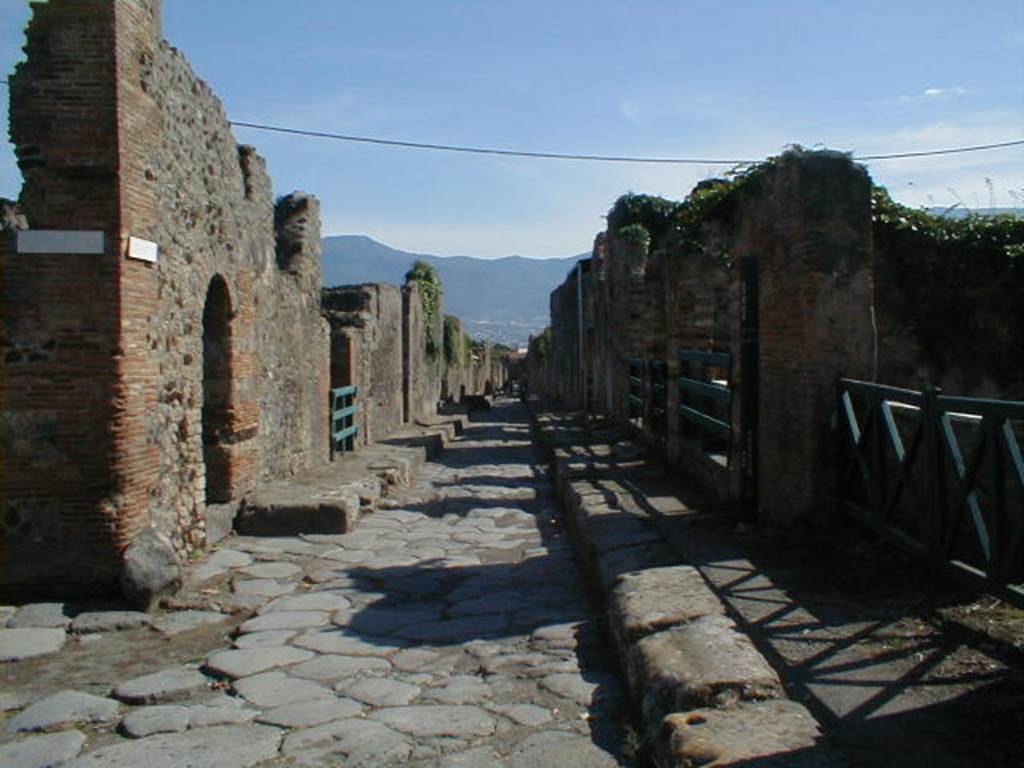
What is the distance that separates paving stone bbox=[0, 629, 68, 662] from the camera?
17.5ft

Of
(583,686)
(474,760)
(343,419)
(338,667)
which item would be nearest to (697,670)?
(474,760)

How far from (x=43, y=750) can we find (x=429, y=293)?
23.5 metres

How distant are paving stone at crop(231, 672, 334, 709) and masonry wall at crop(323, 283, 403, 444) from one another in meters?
9.59

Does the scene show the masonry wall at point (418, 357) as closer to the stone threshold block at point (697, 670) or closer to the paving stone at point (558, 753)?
the stone threshold block at point (697, 670)

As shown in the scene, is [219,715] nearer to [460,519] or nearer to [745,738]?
[745,738]

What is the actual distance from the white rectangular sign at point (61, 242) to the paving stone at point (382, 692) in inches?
131

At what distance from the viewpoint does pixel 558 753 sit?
13.1ft

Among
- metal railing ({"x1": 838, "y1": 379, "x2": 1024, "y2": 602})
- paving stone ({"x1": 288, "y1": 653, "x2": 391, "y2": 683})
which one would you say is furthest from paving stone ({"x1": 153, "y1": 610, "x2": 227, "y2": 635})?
metal railing ({"x1": 838, "y1": 379, "x2": 1024, "y2": 602})

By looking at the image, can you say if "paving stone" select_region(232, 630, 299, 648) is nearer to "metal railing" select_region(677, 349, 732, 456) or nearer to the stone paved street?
the stone paved street

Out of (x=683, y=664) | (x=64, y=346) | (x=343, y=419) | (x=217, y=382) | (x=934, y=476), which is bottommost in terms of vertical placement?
(x=683, y=664)

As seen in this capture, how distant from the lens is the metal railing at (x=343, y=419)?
43.8 ft

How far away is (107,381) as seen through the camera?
6.45m

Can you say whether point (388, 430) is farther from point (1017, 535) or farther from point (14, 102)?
point (1017, 535)

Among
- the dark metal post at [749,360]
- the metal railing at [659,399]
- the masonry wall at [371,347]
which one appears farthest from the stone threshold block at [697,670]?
the masonry wall at [371,347]
